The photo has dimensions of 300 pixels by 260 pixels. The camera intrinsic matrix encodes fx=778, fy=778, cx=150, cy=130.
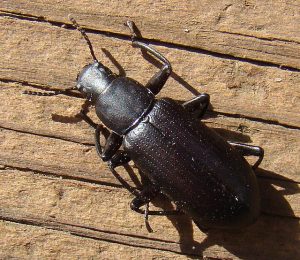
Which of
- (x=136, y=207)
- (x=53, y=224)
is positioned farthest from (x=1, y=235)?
(x=136, y=207)

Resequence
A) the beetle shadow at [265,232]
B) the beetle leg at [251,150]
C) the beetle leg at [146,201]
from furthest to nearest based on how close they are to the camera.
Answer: the beetle shadow at [265,232] < the beetle leg at [146,201] < the beetle leg at [251,150]

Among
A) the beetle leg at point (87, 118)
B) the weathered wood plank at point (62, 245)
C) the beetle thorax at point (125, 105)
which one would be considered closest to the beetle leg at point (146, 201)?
the weathered wood plank at point (62, 245)

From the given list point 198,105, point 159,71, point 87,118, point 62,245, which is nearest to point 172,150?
point 198,105

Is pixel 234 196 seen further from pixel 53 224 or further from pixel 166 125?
pixel 53 224

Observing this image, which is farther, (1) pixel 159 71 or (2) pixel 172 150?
(1) pixel 159 71

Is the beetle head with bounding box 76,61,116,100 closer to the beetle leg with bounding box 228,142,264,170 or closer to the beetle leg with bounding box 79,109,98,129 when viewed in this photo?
the beetle leg with bounding box 79,109,98,129

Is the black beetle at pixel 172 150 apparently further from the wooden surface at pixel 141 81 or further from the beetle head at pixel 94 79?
the wooden surface at pixel 141 81

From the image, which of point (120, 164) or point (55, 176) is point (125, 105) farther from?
point (55, 176)
